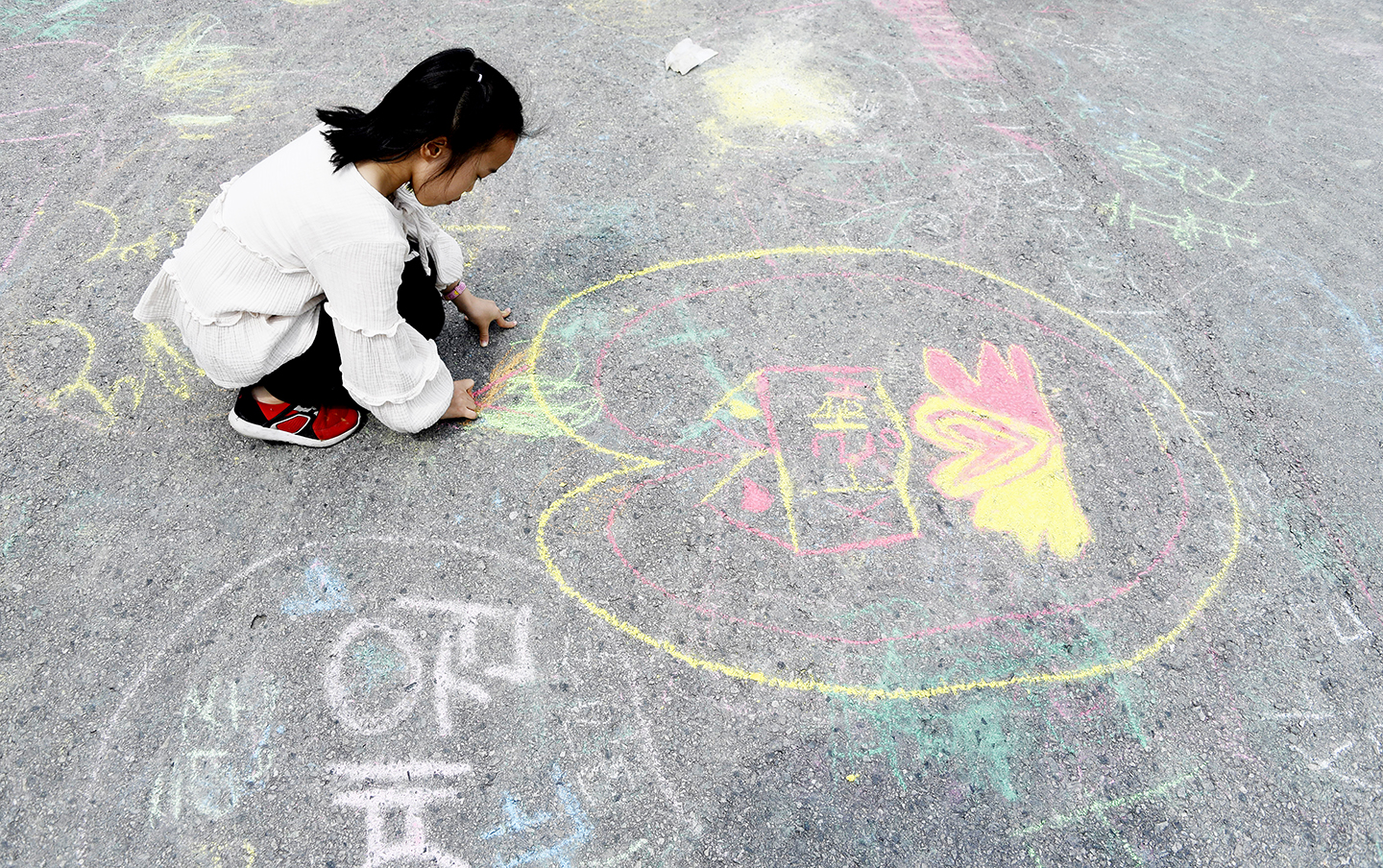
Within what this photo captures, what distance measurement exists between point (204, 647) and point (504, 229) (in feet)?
5.56

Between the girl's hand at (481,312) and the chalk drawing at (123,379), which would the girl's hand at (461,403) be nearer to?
the girl's hand at (481,312)

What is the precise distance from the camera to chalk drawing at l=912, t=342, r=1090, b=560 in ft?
6.80

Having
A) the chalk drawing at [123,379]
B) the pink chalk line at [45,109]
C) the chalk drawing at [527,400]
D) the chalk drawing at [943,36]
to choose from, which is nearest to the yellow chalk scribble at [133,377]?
the chalk drawing at [123,379]

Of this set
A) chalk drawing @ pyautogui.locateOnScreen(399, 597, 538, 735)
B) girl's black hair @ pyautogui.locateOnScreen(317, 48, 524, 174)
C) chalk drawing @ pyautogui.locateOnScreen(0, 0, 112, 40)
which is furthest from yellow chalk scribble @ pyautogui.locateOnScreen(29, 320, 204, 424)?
chalk drawing @ pyautogui.locateOnScreen(0, 0, 112, 40)

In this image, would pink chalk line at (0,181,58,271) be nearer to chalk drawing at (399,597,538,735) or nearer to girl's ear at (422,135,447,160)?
girl's ear at (422,135,447,160)

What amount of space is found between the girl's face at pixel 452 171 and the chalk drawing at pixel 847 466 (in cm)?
66

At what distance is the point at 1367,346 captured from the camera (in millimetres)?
2652

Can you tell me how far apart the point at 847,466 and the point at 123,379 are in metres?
2.15

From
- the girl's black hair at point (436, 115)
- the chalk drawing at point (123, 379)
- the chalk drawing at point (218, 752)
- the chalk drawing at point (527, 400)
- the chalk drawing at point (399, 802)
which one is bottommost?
the chalk drawing at point (399, 802)

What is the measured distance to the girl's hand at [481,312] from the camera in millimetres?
2354

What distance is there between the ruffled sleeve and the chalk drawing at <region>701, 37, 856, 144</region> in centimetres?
186

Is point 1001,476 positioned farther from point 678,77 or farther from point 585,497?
point 678,77

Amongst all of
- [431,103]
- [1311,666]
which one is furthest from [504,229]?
[1311,666]

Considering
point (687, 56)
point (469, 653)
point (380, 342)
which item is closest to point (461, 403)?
point (380, 342)
